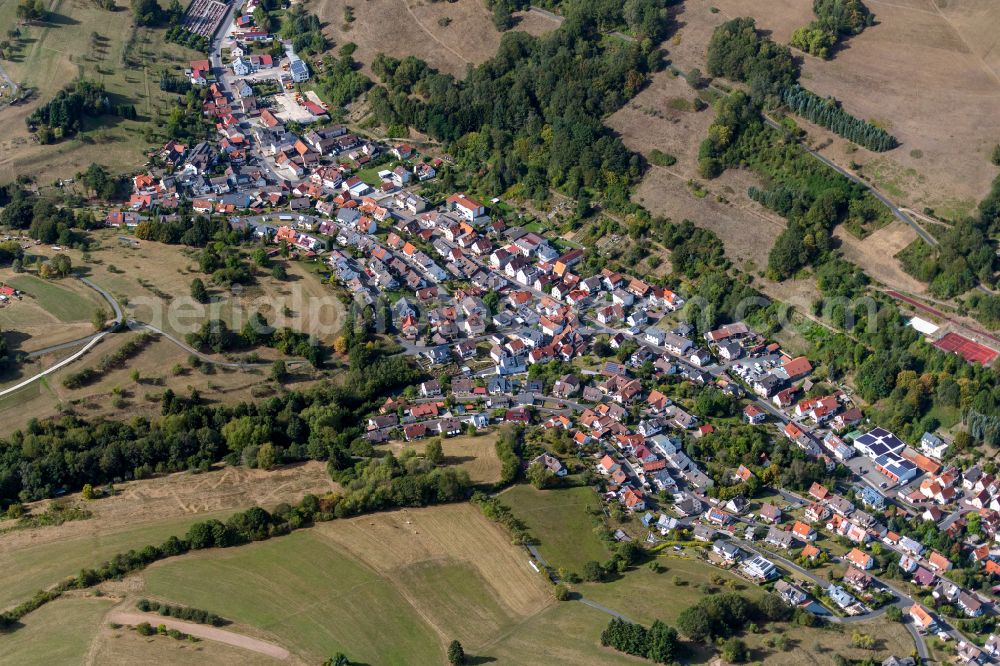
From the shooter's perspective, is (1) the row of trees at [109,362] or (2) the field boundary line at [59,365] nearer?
(2) the field boundary line at [59,365]

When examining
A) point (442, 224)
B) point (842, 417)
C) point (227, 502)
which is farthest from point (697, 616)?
point (442, 224)

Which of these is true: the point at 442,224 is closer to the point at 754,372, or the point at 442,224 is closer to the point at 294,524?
the point at 754,372

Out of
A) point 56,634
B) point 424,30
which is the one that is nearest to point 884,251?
point 424,30

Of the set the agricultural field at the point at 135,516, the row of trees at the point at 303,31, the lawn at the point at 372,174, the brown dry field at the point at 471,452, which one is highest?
the row of trees at the point at 303,31

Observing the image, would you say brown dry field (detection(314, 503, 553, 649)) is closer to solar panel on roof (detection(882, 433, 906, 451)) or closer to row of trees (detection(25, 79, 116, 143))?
solar panel on roof (detection(882, 433, 906, 451))

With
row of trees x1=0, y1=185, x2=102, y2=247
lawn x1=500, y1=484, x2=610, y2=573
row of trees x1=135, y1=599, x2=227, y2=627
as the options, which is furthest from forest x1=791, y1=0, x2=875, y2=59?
row of trees x1=135, y1=599, x2=227, y2=627

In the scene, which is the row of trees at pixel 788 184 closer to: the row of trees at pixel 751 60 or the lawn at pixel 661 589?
the row of trees at pixel 751 60

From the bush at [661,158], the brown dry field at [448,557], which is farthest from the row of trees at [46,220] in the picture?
the bush at [661,158]
